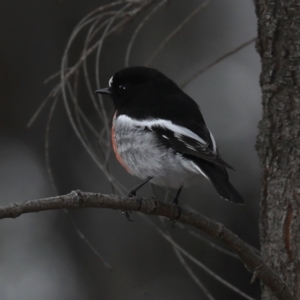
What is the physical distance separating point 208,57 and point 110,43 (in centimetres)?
128

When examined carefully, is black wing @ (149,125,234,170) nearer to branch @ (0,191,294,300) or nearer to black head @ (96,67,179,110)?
branch @ (0,191,294,300)

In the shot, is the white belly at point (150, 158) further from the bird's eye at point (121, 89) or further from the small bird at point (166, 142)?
the bird's eye at point (121, 89)

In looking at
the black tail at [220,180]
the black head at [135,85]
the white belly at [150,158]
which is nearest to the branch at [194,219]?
the black tail at [220,180]

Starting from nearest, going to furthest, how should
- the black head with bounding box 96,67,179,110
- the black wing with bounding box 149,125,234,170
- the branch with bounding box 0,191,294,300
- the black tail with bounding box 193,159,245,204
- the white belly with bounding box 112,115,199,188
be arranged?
1. the branch with bounding box 0,191,294,300
2. the black tail with bounding box 193,159,245,204
3. the black wing with bounding box 149,125,234,170
4. the white belly with bounding box 112,115,199,188
5. the black head with bounding box 96,67,179,110

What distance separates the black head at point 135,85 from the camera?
3770mm

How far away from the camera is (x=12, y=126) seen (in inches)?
275

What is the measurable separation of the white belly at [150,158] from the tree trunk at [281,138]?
0.40 m

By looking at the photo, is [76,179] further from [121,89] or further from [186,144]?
[186,144]

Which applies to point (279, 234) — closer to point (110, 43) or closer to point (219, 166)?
point (219, 166)

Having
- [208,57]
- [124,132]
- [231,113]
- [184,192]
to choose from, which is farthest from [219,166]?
[208,57]

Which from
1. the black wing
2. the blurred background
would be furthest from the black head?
the blurred background

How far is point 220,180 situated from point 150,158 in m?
0.48

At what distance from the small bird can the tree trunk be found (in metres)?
0.26

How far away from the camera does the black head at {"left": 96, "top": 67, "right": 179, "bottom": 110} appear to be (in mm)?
3770
